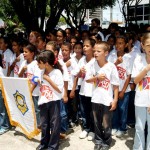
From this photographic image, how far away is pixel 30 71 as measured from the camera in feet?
13.9

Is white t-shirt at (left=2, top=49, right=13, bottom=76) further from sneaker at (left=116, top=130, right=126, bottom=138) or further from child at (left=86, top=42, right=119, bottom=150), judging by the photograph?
sneaker at (left=116, top=130, right=126, bottom=138)

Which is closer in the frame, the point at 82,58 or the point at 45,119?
the point at 45,119

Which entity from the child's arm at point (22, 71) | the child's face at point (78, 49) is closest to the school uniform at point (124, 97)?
the child's face at point (78, 49)

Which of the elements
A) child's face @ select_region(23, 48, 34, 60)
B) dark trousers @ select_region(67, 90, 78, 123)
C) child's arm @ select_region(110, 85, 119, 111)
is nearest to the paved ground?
dark trousers @ select_region(67, 90, 78, 123)

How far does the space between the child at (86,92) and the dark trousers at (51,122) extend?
605 millimetres

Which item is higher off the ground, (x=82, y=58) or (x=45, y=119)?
(x=82, y=58)

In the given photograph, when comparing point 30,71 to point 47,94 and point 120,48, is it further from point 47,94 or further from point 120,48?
point 120,48

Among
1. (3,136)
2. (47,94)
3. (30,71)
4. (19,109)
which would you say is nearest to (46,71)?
(47,94)

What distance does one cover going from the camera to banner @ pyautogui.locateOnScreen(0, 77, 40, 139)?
399 centimetres

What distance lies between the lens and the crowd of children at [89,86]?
3.52 meters

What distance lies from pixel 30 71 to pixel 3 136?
3.77 ft

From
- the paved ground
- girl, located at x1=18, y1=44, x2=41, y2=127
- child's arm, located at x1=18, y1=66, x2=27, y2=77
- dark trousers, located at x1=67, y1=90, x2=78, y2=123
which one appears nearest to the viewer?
the paved ground

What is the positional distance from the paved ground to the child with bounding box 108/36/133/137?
0.19 metres

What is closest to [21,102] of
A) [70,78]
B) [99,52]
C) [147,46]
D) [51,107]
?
[51,107]
